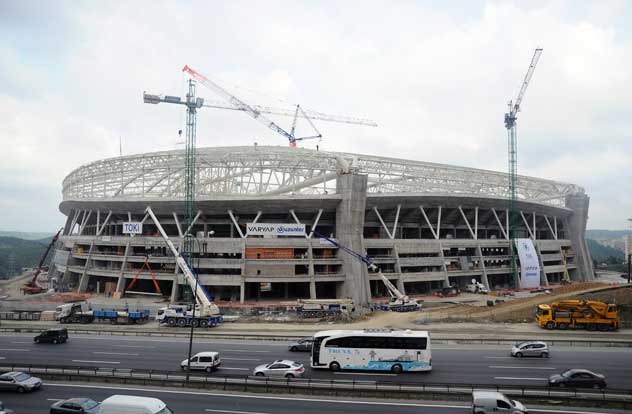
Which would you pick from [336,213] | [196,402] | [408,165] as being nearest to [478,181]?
[408,165]

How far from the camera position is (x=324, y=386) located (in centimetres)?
2325

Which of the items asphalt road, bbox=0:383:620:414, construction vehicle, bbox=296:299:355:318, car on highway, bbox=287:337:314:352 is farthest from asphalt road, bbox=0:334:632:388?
construction vehicle, bbox=296:299:355:318

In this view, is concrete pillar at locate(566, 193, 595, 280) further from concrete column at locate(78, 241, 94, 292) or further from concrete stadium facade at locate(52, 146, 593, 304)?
concrete column at locate(78, 241, 94, 292)

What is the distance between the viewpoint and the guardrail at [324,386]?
21.1m

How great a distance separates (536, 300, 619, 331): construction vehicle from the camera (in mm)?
41438

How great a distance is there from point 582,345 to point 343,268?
118 feet

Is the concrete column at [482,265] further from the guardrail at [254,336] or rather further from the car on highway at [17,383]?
the car on highway at [17,383]

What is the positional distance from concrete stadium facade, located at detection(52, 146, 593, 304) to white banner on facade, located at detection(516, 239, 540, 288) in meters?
3.97

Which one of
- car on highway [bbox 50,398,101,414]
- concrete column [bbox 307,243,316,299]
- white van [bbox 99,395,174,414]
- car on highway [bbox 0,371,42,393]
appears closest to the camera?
white van [bbox 99,395,174,414]

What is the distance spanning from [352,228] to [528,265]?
3936cm

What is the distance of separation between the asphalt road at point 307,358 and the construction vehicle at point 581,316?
8.12 m

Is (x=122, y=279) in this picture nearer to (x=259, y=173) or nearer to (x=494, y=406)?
(x=259, y=173)

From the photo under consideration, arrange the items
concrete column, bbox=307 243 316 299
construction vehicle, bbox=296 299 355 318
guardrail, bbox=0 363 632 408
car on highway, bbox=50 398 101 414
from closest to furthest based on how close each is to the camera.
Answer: car on highway, bbox=50 398 101 414, guardrail, bbox=0 363 632 408, construction vehicle, bbox=296 299 355 318, concrete column, bbox=307 243 316 299

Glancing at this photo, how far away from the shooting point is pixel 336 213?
6938 centimetres
